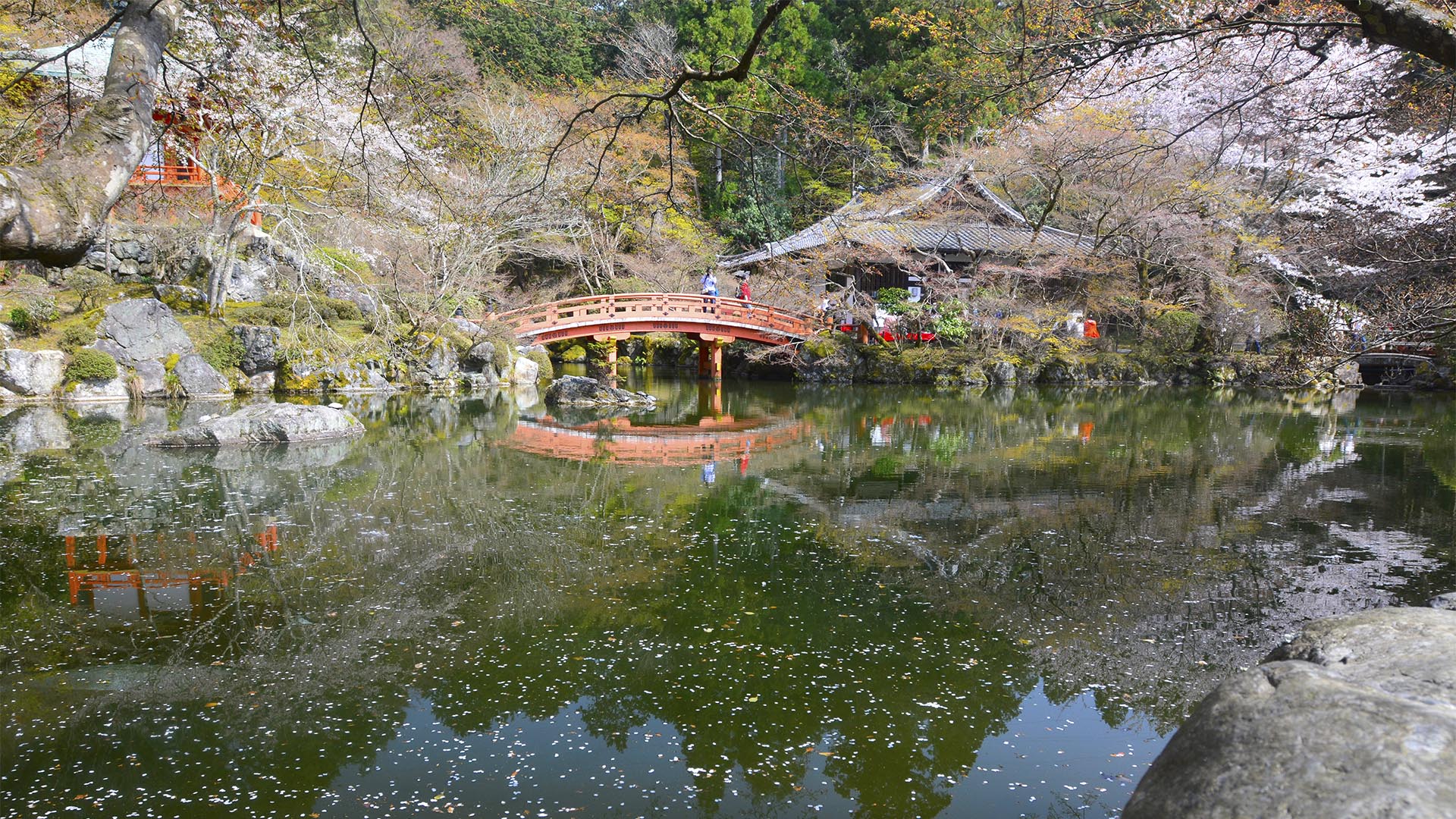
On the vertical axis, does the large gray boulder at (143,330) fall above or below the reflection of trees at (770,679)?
above

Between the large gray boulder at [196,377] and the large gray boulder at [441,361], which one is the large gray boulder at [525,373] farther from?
the large gray boulder at [196,377]

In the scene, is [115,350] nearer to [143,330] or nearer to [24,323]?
[143,330]

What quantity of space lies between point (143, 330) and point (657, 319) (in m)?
9.66

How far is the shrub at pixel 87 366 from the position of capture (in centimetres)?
1451

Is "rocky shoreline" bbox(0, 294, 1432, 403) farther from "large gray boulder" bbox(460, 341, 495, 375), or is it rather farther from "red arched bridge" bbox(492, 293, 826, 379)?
"red arched bridge" bbox(492, 293, 826, 379)

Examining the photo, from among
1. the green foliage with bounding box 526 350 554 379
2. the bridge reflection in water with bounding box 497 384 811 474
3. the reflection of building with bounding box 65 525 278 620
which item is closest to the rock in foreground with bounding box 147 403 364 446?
the bridge reflection in water with bounding box 497 384 811 474

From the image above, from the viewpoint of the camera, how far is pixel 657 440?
12.2 m

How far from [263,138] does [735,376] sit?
487 inches

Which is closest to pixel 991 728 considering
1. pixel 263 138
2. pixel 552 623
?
pixel 552 623

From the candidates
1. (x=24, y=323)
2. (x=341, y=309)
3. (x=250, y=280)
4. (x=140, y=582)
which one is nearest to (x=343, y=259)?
(x=341, y=309)

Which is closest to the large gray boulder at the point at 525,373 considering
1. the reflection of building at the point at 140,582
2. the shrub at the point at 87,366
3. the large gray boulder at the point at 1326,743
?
the shrub at the point at 87,366

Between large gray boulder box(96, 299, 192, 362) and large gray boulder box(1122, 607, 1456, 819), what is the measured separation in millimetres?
16967

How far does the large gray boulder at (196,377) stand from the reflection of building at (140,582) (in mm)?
10365

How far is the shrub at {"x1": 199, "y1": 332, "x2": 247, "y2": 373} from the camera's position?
1581 centimetres
